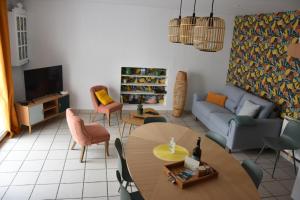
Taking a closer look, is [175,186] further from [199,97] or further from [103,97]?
[199,97]

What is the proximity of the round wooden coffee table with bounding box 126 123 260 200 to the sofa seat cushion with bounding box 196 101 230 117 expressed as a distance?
6.97 feet

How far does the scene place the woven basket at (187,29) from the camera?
9.01 feet

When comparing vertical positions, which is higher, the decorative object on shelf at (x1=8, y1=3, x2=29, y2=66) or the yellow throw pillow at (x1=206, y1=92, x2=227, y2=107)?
the decorative object on shelf at (x1=8, y1=3, x2=29, y2=66)

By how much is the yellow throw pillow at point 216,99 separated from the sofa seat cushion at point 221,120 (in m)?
0.60

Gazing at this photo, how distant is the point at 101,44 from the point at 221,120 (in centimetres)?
323

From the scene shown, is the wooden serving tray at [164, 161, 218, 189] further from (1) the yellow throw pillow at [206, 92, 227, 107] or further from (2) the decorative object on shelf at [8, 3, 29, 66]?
(2) the decorative object on shelf at [8, 3, 29, 66]

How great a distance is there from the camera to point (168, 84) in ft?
20.8

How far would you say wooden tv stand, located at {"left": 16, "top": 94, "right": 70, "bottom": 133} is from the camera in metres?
4.70

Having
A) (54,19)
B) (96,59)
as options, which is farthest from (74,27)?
(96,59)

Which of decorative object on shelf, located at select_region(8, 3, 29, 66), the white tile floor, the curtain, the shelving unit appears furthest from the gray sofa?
decorative object on shelf, located at select_region(8, 3, 29, 66)

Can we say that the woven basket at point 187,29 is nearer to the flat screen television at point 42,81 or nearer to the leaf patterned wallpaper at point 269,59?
the leaf patterned wallpaper at point 269,59

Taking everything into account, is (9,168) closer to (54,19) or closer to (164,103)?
Result: (54,19)

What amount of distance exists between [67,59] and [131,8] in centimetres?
190

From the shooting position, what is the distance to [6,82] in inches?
170
